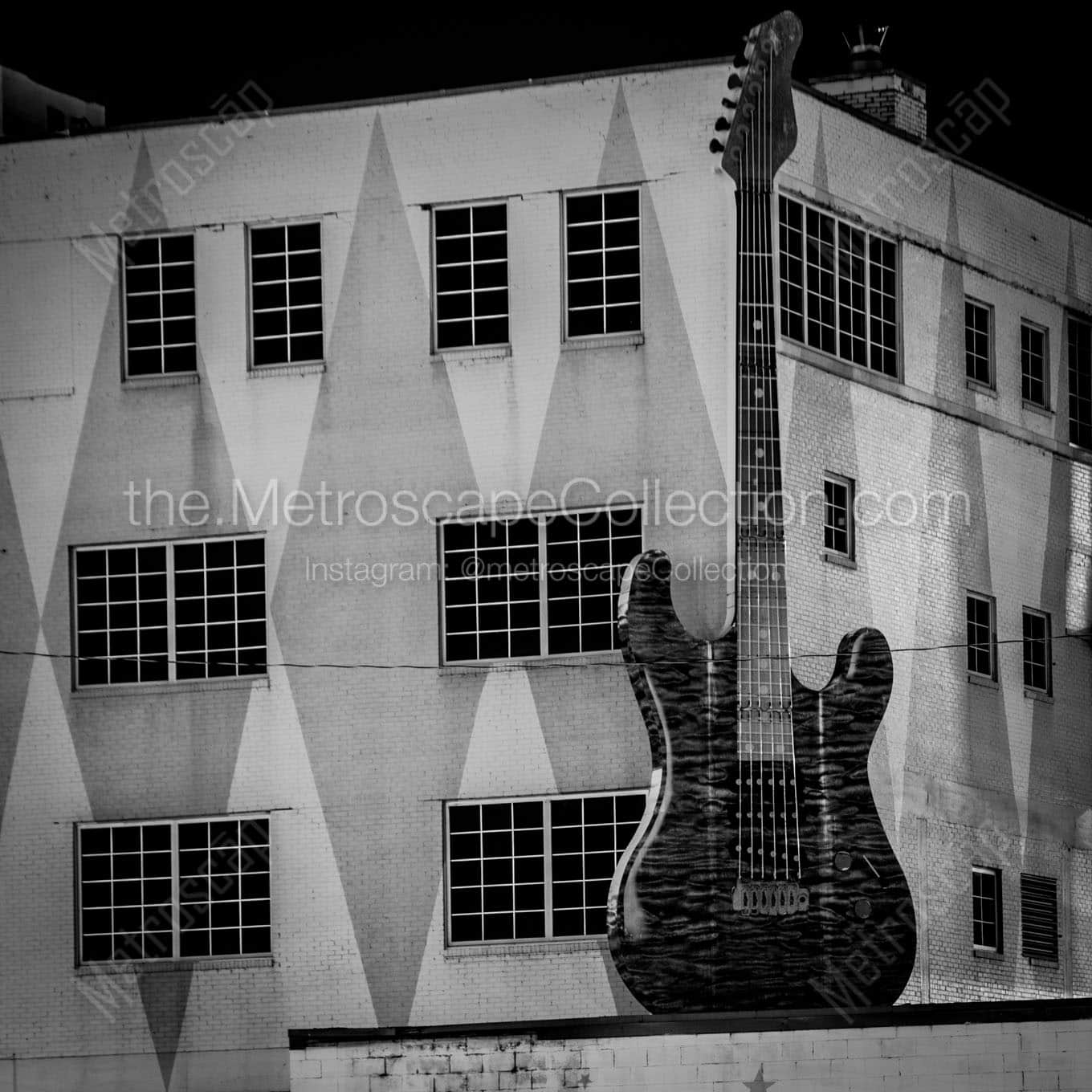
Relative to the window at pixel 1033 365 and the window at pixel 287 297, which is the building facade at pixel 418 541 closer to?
the window at pixel 287 297

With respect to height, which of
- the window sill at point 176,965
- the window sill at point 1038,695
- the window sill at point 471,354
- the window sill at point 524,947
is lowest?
the window sill at point 176,965

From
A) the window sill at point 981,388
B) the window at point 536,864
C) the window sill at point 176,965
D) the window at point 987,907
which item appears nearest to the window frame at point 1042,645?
the window at point 987,907

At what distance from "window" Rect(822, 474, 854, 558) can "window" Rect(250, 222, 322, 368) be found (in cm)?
647

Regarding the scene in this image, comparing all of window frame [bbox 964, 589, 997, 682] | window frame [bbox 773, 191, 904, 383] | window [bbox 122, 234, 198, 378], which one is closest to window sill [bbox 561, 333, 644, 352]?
window frame [bbox 773, 191, 904, 383]

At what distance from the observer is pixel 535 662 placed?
31312 millimetres

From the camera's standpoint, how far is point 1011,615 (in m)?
34.8

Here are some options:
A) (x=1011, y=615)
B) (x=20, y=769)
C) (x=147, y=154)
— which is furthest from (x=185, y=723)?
(x=1011, y=615)

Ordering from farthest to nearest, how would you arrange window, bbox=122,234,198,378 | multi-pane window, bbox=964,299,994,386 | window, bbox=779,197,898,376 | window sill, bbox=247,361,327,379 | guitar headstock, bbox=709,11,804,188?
multi-pane window, bbox=964,299,994,386
window, bbox=122,234,198,378
window sill, bbox=247,361,327,379
window, bbox=779,197,898,376
guitar headstock, bbox=709,11,804,188

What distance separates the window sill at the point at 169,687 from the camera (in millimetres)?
32281

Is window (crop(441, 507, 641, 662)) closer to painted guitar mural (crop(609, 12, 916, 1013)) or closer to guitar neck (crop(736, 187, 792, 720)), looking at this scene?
guitar neck (crop(736, 187, 792, 720))

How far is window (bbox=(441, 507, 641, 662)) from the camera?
3117cm

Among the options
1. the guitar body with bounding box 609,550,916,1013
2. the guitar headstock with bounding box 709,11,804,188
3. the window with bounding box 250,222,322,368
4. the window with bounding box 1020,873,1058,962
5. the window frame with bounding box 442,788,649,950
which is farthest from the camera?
the window with bounding box 1020,873,1058,962

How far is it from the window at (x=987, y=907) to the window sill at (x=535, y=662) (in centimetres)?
575

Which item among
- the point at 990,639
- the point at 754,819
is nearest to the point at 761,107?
the point at 754,819
